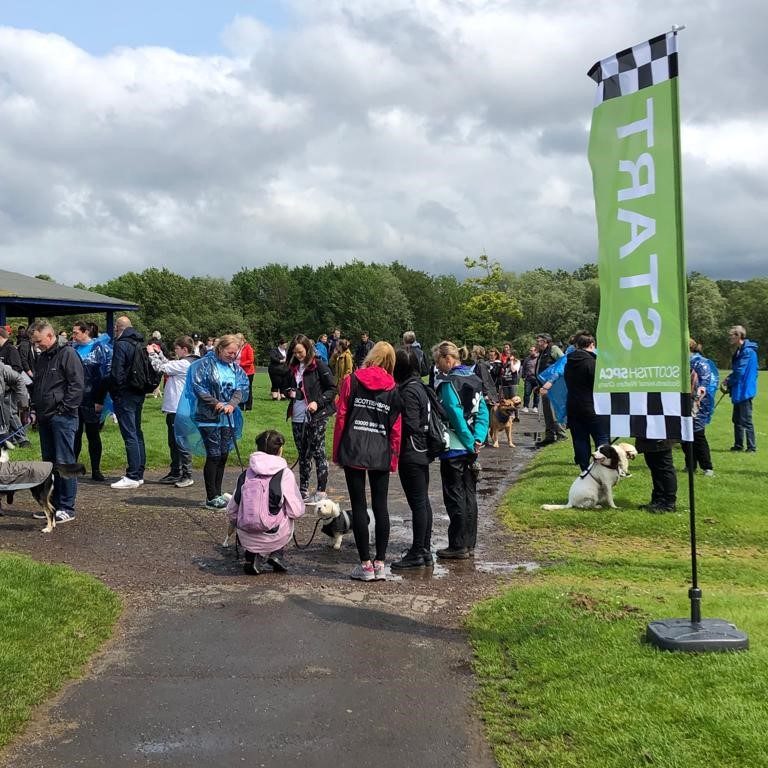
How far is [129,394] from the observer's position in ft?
35.0

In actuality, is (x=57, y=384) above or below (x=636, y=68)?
below

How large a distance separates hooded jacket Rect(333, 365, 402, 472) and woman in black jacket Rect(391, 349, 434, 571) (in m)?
0.25

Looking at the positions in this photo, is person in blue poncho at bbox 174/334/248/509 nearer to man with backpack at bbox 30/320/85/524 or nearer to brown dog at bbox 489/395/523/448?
man with backpack at bbox 30/320/85/524

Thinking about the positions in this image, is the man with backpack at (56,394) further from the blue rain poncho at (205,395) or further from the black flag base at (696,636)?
the black flag base at (696,636)

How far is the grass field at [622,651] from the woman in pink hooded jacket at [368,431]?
131 cm

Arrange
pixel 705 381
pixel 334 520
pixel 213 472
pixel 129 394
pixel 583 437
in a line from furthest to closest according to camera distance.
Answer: pixel 705 381
pixel 583 437
pixel 129 394
pixel 213 472
pixel 334 520

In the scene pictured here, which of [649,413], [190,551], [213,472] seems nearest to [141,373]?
[213,472]

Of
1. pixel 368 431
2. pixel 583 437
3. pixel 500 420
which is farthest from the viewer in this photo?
pixel 500 420

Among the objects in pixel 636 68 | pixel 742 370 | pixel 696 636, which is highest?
pixel 636 68

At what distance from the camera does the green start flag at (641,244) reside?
4957 millimetres

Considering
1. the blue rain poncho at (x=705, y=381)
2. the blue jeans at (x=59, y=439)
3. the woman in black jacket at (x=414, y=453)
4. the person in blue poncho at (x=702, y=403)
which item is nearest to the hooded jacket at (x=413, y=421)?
the woman in black jacket at (x=414, y=453)

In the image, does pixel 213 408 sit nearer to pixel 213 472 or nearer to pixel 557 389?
pixel 213 472

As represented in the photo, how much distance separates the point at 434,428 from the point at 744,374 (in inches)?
363

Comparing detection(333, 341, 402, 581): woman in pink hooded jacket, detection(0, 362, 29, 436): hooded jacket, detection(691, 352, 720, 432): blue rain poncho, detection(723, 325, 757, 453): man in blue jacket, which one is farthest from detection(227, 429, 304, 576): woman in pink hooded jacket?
detection(723, 325, 757, 453): man in blue jacket
